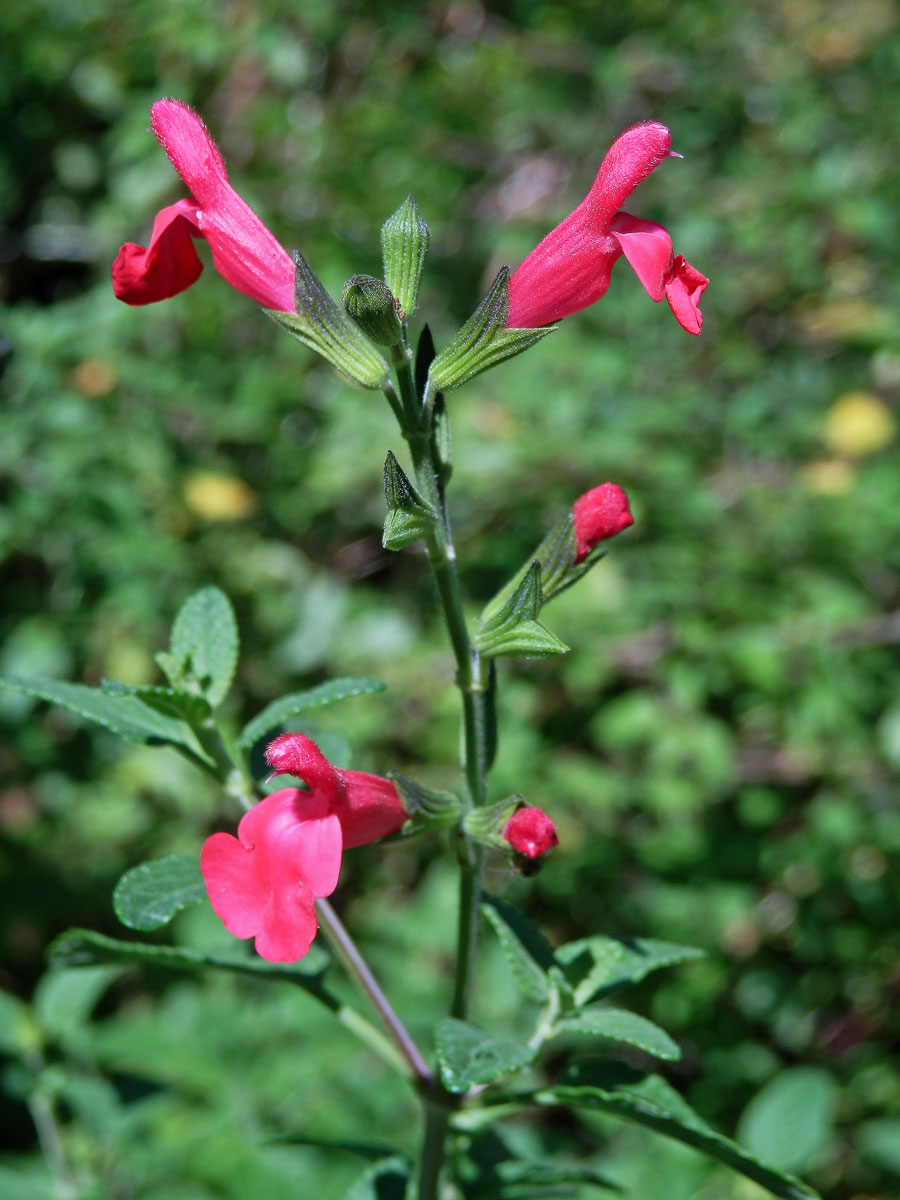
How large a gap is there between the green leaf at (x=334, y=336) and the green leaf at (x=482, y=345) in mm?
48

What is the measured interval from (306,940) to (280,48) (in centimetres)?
260

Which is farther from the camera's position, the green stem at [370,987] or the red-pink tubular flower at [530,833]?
the green stem at [370,987]

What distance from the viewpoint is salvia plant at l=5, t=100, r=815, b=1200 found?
31.7 inches

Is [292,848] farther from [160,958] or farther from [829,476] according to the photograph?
[829,476]

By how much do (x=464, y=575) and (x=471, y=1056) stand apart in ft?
5.87

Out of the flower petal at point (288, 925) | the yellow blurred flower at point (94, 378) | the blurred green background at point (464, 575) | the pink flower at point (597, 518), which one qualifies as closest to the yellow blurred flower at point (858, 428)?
the blurred green background at point (464, 575)

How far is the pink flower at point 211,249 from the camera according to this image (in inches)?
34.9

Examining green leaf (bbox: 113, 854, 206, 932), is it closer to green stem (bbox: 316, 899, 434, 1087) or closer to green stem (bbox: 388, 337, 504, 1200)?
green stem (bbox: 316, 899, 434, 1087)

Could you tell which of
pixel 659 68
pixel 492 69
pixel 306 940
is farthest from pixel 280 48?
pixel 306 940

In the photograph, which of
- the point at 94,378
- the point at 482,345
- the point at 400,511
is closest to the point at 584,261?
the point at 482,345

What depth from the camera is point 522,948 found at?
38.3 inches

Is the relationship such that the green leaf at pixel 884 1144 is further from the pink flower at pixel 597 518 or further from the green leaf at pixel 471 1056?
the pink flower at pixel 597 518

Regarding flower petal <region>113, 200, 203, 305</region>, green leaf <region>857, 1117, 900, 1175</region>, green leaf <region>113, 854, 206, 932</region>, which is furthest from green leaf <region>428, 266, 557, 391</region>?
green leaf <region>857, 1117, 900, 1175</region>

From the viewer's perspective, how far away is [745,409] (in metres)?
2.64
